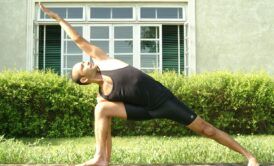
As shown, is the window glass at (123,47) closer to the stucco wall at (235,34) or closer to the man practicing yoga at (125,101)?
the stucco wall at (235,34)

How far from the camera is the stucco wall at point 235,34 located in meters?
14.6

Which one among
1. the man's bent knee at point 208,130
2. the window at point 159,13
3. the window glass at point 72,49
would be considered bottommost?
the man's bent knee at point 208,130

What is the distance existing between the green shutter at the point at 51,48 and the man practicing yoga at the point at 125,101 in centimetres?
905

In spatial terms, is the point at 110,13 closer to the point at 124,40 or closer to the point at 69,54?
the point at 124,40

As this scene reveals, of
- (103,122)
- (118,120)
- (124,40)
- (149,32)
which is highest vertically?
(149,32)

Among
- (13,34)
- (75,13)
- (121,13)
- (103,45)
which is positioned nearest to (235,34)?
(121,13)

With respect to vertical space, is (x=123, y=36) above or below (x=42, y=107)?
above

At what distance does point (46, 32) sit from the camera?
14.5 meters

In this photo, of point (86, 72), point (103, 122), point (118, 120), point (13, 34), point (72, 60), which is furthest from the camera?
point (72, 60)

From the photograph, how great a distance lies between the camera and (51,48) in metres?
14.5

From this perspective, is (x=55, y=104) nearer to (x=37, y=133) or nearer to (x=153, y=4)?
(x=37, y=133)

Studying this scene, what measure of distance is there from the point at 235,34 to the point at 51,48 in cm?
492

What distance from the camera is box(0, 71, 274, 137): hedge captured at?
11055 millimetres

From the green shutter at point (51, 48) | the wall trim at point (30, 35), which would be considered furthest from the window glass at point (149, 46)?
the wall trim at point (30, 35)
